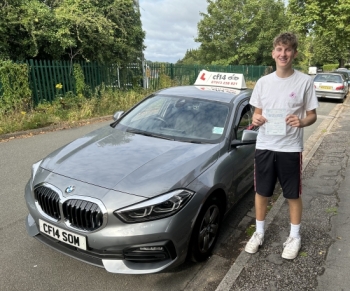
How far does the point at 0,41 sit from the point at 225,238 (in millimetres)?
9760

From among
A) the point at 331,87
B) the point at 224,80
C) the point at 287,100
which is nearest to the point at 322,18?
the point at 331,87

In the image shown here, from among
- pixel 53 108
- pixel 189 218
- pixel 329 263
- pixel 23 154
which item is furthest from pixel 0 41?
pixel 329 263

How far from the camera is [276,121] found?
100 inches

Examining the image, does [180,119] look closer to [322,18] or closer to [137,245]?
[137,245]

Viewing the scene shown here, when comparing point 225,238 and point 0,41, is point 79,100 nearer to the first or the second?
Result: point 0,41

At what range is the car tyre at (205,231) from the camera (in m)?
2.59

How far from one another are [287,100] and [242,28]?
112ft

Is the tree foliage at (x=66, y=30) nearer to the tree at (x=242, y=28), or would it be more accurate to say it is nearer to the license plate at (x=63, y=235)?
the license plate at (x=63, y=235)

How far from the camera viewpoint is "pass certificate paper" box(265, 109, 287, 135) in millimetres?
2523

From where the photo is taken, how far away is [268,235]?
3242 mm

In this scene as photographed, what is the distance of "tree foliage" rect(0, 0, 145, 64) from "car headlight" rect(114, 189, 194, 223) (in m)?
9.47

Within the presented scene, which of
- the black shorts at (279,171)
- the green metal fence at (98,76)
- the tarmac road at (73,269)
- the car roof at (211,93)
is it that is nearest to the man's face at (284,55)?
the black shorts at (279,171)

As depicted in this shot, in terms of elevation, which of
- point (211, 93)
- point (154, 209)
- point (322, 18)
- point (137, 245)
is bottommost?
point (137, 245)

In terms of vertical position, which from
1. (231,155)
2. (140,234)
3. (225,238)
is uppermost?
(231,155)
